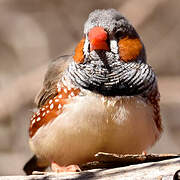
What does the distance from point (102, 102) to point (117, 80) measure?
26 centimetres

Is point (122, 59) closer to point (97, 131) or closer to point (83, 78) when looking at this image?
point (83, 78)

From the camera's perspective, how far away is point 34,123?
16.0 feet

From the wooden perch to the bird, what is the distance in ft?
1.17

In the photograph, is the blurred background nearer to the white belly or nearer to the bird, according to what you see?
the bird

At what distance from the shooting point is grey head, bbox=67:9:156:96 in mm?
4395

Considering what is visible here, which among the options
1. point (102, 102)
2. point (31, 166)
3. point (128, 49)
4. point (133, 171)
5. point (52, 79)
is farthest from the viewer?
point (31, 166)

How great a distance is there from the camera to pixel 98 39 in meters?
4.32

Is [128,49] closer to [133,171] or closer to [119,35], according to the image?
[119,35]

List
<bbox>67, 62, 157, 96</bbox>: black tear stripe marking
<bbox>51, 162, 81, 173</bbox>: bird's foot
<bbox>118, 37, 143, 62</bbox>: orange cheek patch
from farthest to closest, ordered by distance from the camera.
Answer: <bbox>118, 37, 143, 62</bbox>: orange cheek patch → <bbox>67, 62, 157, 96</bbox>: black tear stripe marking → <bbox>51, 162, 81, 173</bbox>: bird's foot

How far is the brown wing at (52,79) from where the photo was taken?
16.1 feet

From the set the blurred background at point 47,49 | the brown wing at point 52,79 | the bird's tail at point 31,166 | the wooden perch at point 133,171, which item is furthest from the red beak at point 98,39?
the blurred background at point 47,49

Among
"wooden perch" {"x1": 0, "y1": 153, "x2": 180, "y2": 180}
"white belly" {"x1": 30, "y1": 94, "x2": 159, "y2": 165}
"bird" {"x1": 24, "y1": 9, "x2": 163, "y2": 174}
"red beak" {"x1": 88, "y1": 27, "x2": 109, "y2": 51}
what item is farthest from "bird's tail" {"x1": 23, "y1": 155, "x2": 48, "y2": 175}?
"red beak" {"x1": 88, "y1": 27, "x2": 109, "y2": 51}

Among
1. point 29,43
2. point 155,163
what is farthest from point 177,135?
point 155,163

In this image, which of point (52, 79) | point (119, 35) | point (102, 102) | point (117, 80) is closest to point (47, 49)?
point (52, 79)
